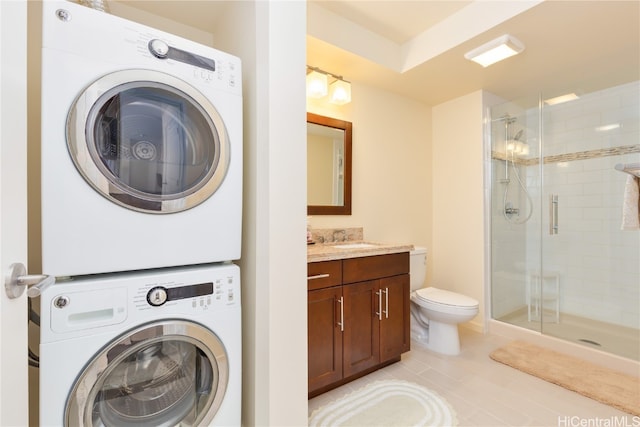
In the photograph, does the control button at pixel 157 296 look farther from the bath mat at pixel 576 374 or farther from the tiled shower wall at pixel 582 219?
the tiled shower wall at pixel 582 219

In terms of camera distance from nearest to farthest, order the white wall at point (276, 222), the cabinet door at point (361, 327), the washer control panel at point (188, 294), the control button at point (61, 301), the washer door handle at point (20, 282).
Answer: the washer door handle at point (20, 282) < the control button at point (61, 301) < the washer control panel at point (188, 294) < the white wall at point (276, 222) < the cabinet door at point (361, 327)

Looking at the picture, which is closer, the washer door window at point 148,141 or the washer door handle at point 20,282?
the washer door handle at point 20,282

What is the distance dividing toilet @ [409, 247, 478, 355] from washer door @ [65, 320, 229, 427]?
5.48 feet

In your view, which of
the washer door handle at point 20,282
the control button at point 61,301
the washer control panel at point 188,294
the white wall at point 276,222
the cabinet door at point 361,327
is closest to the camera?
the washer door handle at point 20,282

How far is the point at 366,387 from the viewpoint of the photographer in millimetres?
1831

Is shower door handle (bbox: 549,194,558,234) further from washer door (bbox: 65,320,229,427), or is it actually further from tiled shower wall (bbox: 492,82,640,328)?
washer door (bbox: 65,320,229,427)

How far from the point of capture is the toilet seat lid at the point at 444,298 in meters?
2.18

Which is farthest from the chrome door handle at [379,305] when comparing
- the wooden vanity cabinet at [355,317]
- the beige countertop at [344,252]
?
the beige countertop at [344,252]

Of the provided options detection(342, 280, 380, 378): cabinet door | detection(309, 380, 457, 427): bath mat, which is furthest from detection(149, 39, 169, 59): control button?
detection(309, 380, 457, 427): bath mat

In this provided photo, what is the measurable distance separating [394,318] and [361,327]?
314 millimetres

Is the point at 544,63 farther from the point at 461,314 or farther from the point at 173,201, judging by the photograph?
the point at 173,201

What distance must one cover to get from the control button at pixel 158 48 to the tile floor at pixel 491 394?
73.5 inches

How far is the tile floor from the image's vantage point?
1.56m

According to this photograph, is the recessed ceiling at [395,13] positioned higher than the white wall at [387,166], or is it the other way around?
the recessed ceiling at [395,13]
